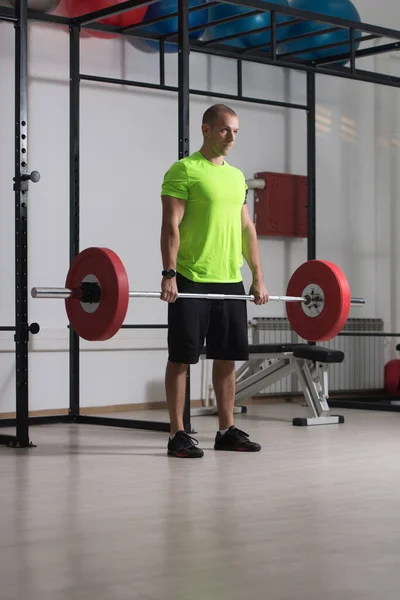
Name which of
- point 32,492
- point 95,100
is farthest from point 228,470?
point 95,100

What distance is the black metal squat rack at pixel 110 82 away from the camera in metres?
5.05

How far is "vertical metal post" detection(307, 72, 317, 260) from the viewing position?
7293mm

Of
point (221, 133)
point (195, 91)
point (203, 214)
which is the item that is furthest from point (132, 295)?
point (195, 91)

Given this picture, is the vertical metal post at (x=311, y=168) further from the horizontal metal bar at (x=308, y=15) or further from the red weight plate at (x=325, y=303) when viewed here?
the red weight plate at (x=325, y=303)

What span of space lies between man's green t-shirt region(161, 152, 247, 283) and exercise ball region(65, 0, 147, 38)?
6.17ft

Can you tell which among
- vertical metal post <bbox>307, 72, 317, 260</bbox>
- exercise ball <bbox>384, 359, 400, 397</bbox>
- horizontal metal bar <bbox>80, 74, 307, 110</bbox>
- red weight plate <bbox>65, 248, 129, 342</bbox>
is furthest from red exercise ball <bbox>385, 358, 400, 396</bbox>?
red weight plate <bbox>65, 248, 129, 342</bbox>

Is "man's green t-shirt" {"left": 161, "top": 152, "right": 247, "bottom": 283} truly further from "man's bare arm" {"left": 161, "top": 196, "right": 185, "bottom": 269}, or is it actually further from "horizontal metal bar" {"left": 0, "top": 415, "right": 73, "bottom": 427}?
"horizontal metal bar" {"left": 0, "top": 415, "right": 73, "bottom": 427}

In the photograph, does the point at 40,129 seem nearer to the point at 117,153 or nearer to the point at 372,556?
the point at 117,153

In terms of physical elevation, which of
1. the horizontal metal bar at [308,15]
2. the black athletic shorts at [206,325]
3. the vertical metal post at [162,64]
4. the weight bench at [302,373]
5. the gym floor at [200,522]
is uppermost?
the horizontal metal bar at [308,15]

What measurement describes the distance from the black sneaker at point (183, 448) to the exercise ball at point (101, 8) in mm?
2786

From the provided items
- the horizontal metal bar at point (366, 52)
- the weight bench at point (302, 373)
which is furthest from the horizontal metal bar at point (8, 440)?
the horizontal metal bar at point (366, 52)

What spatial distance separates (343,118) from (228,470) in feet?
15.5

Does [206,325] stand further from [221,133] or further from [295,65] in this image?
[295,65]

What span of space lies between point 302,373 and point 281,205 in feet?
5.75
